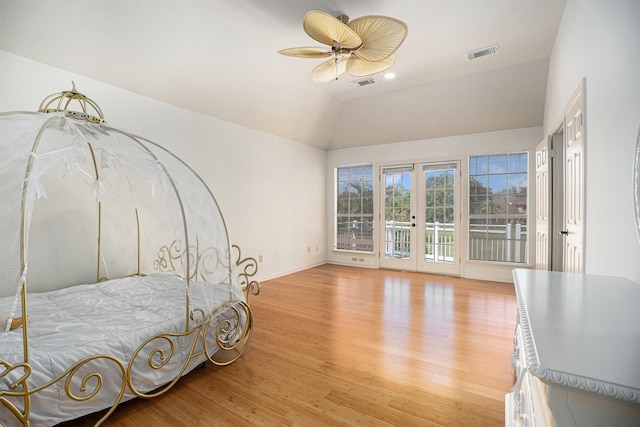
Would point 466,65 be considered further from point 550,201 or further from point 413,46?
point 550,201

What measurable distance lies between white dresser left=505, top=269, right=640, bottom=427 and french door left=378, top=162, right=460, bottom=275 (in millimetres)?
4521

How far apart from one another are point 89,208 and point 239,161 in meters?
2.10

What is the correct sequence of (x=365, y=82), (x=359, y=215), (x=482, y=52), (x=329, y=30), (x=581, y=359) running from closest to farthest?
(x=581, y=359) → (x=329, y=30) → (x=482, y=52) → (x=365, y=82) → (x=359, y=215)

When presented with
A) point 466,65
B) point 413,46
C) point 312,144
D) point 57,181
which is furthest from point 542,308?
point 312,144

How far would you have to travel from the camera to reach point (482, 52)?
3.72 metres

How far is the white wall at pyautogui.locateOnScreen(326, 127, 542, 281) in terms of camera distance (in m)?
4.99

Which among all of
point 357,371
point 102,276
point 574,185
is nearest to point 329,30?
point 574,185

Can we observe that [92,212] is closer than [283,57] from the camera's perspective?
Yes

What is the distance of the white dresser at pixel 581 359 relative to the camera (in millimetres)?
603

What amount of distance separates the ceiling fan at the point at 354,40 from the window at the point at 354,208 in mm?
3457

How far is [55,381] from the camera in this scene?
1467 millimetres

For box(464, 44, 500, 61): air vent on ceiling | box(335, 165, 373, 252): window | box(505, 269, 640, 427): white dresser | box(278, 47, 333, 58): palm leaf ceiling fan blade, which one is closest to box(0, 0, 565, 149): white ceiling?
box(464, 44, 500, 61): air vent on ceiling

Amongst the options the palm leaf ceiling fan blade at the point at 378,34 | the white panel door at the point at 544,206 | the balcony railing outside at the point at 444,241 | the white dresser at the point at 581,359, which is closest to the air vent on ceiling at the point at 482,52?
the white panel door at the point at 544,206

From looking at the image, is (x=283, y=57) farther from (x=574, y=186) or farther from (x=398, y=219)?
(x=398, y=219)
